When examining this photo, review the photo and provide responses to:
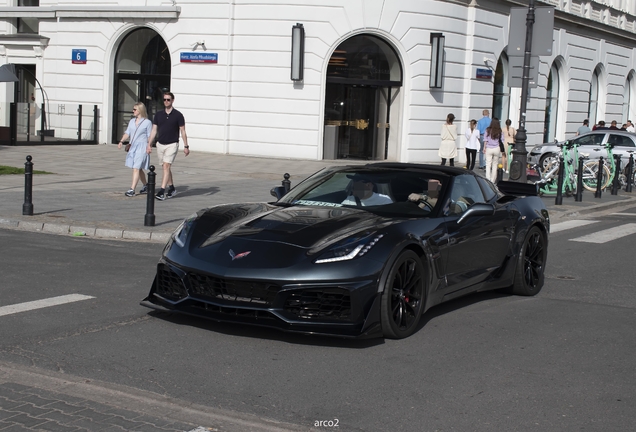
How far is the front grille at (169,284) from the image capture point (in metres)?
6.67

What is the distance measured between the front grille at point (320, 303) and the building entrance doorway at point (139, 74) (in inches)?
984

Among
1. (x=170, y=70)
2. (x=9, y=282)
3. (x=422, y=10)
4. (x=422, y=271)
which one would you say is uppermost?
(x=422, y=10)

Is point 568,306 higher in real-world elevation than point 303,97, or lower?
lower

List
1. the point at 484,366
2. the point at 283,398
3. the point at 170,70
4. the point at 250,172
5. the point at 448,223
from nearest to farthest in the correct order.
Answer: the point at 283,398, the point at 484,366, the point at 448,223, the point at 250,172, the point at 170,70

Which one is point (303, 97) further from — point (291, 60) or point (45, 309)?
point (45, 309)

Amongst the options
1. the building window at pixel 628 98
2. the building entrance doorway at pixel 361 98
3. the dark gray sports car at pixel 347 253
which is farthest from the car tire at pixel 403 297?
the building window at pixel 628 98

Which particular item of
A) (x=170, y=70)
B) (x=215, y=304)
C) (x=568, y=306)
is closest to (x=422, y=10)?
(x=170, y=70)

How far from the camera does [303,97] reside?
28.3 metres

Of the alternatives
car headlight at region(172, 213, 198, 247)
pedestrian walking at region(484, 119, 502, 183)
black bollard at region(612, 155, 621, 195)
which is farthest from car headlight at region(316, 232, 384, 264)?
black bollard at region(612, 155, 621, 195)

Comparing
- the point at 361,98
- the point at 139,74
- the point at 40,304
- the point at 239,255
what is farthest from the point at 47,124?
the point at 239,255

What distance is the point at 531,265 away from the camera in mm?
9000

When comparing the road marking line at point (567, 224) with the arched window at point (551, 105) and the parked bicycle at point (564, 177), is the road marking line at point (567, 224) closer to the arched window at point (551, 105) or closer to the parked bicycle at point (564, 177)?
the parked bicycle at point (564, 177)

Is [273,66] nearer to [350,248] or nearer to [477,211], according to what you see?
[477,211]

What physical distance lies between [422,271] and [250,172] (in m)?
16.9
